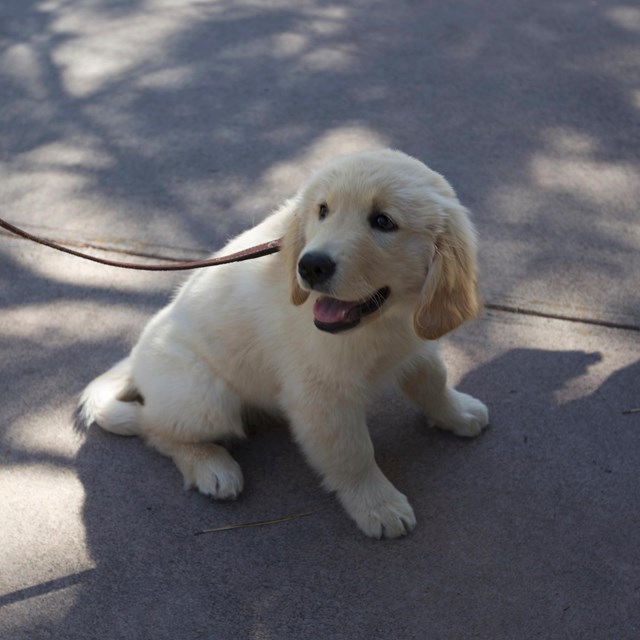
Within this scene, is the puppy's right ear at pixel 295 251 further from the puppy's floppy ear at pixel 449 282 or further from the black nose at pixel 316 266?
the puppy's floppy ear at pixel 449 282

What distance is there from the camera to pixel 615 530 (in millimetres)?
2703

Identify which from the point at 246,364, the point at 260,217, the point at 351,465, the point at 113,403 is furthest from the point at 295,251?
the point at 260,217

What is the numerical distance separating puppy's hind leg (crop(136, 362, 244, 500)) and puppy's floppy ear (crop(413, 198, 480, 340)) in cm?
81

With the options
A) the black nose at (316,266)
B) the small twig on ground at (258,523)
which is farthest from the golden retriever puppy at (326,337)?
the small twig on ground at (258,523)

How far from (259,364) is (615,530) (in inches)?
49.4

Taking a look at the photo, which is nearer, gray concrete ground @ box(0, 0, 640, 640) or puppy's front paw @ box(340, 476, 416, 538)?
gray concrete ground @ box(0, 0, 640, 640)

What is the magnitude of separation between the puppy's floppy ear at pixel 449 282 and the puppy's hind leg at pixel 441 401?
54cm

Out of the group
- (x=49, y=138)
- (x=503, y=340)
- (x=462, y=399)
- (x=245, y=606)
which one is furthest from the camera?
(x=49, y=138)

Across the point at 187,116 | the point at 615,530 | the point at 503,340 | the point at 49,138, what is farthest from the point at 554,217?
the point at 49,138

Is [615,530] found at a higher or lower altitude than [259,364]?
lower

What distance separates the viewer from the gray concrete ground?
259cm

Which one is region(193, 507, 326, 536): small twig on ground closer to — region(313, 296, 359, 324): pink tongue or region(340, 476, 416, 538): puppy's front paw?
region(340, 476, 416, 538): puppy's front paw

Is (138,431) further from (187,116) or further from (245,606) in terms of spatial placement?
(187,116)

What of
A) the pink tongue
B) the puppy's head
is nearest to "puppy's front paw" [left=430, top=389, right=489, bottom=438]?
the puppy's head
